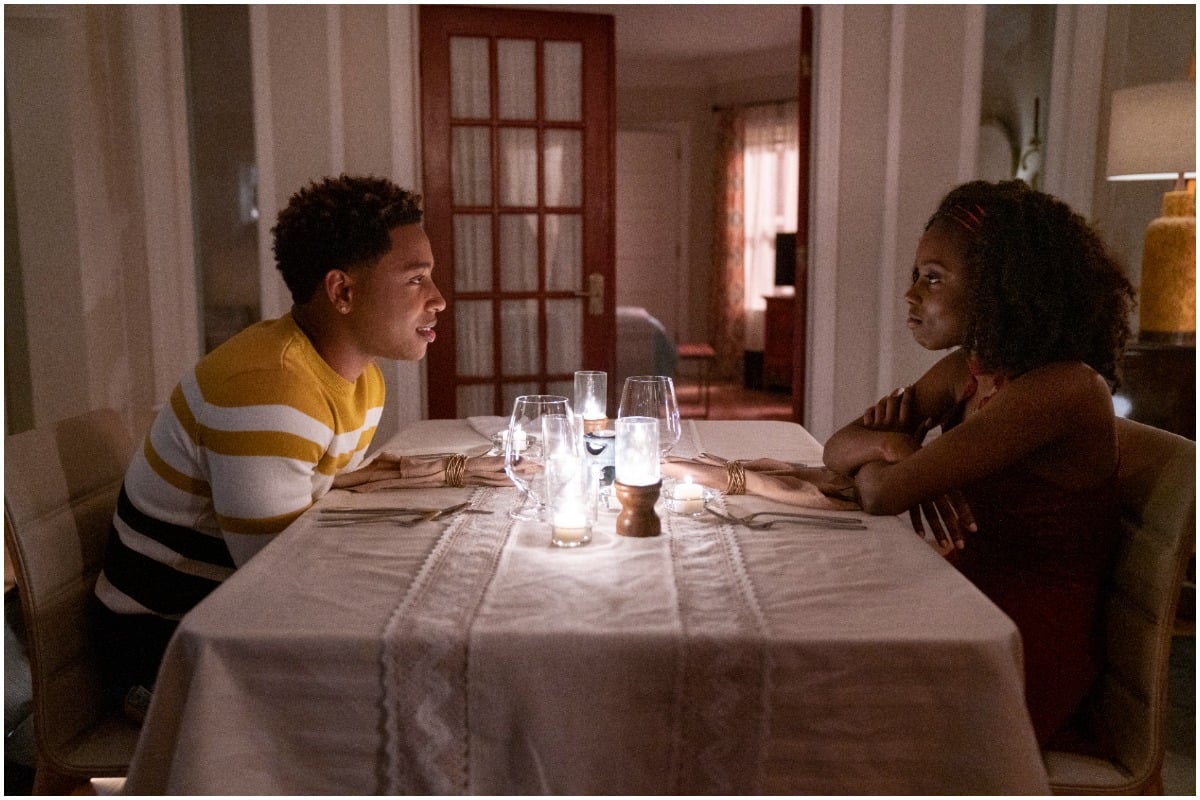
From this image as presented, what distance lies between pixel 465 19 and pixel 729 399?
406 cm

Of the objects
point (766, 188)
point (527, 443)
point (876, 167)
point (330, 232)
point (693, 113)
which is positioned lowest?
point (527, 443)

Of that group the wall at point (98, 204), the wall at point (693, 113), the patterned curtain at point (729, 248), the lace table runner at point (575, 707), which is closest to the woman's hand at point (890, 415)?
the lace table runner at point (575, 707)

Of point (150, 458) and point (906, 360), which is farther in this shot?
point (906, 360)

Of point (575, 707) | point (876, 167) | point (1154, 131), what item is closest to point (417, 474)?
point (575, 707)

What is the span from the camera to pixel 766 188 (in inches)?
311

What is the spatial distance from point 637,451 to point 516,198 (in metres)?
2.98

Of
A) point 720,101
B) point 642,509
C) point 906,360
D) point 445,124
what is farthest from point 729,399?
point 642,509

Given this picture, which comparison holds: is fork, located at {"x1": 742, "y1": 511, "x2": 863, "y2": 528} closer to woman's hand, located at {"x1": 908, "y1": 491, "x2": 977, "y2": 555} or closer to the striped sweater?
woman's hand, located at {"x1": 908, "y1": 491, "x2": 977, "y2": 555}

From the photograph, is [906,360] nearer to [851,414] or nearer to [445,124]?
[851,414]

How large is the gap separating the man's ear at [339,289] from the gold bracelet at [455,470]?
1.05 ft

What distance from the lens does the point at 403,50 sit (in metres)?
3.76

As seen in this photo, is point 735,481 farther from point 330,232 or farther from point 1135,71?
point 1135,71

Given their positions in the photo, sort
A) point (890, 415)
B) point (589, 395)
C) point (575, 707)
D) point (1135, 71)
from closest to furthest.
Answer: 1. point (575, 707)
2. point (890, 415)
3. point (589, 395)
4. point (1135, 71)

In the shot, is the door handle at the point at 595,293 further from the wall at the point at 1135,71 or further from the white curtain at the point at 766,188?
the white curtain at the point at 766,188
